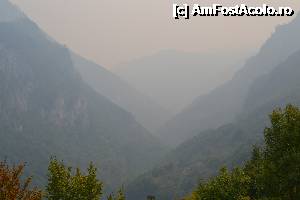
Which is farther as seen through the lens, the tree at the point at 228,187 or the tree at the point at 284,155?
the tree at the point at 284,155

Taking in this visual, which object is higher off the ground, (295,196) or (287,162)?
(287,162)

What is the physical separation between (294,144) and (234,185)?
23.0ft

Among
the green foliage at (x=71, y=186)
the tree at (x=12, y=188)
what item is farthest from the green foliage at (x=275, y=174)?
the tree at (x=12, y=188)

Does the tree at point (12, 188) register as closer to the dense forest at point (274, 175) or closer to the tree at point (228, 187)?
the dense forest at point (274, 175)

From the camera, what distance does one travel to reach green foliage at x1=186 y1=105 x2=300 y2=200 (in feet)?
140

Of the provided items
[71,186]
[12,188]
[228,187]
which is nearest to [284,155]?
[228,187]

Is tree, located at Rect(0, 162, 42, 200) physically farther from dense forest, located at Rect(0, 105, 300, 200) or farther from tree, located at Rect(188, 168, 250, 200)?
tree, located at Rect(188, 168, 250, 200)

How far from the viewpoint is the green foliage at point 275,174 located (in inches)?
1676

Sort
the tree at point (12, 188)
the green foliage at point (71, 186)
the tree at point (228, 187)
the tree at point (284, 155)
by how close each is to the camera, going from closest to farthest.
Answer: the tree at point (12, 188)
the green foliage at point (71, 186)
the tree at point (228, 187)
the tree at point (284, 155)

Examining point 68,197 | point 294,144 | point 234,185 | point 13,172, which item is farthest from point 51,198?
point 294,144

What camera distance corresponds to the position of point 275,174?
43.7 meters

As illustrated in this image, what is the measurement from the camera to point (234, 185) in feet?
140

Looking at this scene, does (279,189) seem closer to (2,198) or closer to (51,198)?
(51,198)

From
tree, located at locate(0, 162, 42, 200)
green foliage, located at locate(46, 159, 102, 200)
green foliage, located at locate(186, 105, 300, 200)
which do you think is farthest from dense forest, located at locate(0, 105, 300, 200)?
tree, located at locate(0, 162, 42, 200)
